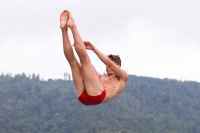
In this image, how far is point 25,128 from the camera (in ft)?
433

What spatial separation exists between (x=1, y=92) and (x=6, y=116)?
2560cm

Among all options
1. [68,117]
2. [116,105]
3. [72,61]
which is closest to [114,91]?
[72,61]

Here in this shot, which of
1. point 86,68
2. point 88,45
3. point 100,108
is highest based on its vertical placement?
point 100,108

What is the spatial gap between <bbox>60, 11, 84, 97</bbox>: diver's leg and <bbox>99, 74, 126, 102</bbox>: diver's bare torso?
558mm

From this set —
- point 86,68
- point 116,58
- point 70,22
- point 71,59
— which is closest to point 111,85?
point 116,58

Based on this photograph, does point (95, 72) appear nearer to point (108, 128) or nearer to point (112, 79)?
point (112, 79)

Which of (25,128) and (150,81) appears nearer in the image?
(25,128)

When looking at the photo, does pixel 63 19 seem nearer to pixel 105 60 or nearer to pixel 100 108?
pixel 105 60

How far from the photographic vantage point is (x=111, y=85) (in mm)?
13461

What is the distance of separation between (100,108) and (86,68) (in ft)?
420

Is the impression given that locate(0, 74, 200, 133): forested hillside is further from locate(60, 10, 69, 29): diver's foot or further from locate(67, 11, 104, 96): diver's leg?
locate(60, 10, 69, 29): diver's foot

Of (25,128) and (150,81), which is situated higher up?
(150,81)

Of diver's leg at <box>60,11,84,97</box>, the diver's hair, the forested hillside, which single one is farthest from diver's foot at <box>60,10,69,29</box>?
the forested hillside

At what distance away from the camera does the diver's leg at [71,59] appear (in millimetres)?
12468
